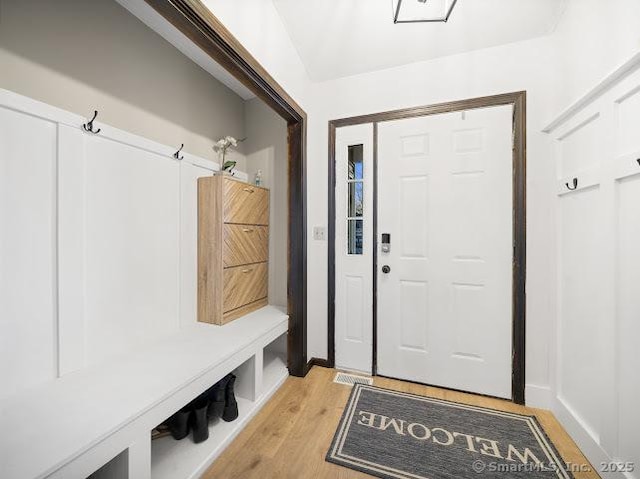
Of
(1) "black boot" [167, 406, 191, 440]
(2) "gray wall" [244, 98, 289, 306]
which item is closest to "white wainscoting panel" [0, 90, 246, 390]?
(1) "black boot" [167, 406, 191, 440]

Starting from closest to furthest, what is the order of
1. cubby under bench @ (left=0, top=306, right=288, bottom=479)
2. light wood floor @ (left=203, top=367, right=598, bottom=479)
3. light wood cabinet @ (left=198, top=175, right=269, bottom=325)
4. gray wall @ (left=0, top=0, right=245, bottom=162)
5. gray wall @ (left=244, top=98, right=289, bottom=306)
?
cubby under bench @ (left=0, top=306, right=288, bottom=479), gray wall @ (left=0, top=0, right=245, bottom=162), light wood floor @ (left=203, top=367, right=598, bottom=479), light wood cabinet @ (left=198, top=175, right=269, bottom=325), gray wall @ (left=244, top=98, right=289, bottom=306)

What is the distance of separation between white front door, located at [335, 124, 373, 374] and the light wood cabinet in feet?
2.43

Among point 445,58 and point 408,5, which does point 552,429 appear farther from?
point 408,5

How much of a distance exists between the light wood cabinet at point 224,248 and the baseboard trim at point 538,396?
6.75 ft

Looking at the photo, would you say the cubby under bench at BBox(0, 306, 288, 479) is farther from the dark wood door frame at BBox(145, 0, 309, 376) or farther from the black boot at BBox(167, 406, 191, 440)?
the dark wood door frame at BBox(145, 0, 309, 376)

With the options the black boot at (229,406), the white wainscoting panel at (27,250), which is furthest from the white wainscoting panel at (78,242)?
the black boot at (229,406)

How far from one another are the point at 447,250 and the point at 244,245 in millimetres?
1538

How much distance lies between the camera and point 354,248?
226 centimetres

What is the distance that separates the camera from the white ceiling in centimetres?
A: 167

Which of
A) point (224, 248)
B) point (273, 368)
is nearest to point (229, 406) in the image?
point (273, 368)

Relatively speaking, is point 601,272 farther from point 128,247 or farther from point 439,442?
point 128,247

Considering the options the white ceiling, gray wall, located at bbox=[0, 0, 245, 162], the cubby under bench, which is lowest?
the cubby under bench

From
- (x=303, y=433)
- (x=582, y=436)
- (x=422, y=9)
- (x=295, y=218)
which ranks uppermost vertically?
(x=422, y=9)

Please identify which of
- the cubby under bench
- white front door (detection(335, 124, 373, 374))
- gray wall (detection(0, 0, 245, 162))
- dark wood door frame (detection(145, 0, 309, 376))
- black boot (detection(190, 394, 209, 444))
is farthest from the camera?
white front door (detection(335, 124, 373, 374))
